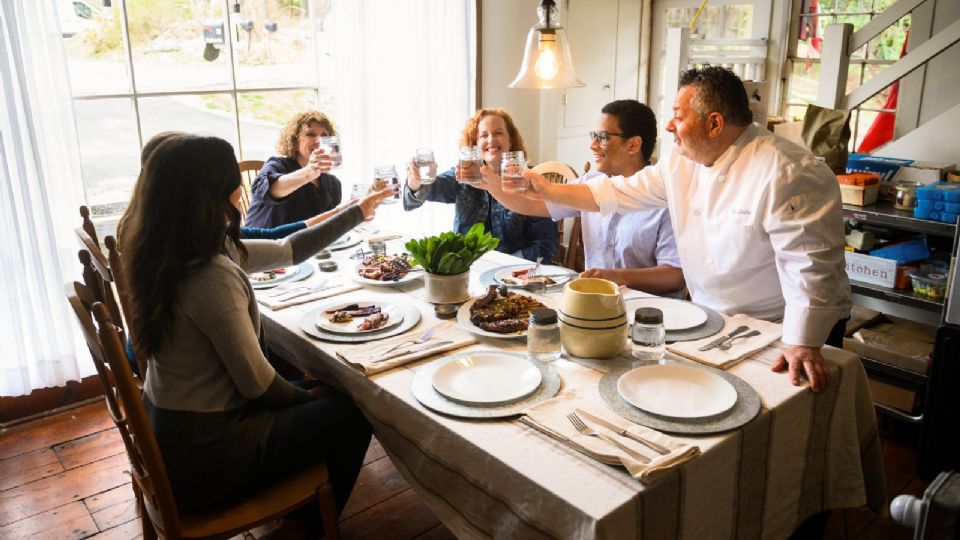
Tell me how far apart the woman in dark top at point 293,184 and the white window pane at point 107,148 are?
0.70 metres

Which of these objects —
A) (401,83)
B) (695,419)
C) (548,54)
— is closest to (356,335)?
(695,419)

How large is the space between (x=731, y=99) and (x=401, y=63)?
7.21 feet

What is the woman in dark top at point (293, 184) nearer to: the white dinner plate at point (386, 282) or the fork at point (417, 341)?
the white dinner plate at point (386, 282)

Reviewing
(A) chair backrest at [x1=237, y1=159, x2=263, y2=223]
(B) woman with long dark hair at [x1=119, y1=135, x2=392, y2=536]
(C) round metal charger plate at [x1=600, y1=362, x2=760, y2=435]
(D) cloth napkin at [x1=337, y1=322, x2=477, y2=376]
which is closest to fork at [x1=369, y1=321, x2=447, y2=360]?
(D) cloth napkin at [x1=337, y1=322, x2=477, y2=376]

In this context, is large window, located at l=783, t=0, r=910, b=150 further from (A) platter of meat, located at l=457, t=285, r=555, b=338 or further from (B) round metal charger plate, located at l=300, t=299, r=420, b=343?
(B) round metal charger plate, located at l=300, t=299, r=420, b=343

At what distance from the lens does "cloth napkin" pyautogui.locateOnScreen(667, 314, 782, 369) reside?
1.53 meters

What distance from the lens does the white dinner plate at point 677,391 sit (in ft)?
4.32

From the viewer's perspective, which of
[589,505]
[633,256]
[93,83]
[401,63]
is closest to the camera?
[589,505]

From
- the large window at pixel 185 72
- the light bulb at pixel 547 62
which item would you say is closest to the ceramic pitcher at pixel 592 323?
the light bulb at pixel 547 62

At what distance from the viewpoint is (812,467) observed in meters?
1.50

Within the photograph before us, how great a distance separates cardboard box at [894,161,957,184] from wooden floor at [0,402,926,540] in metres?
0.98

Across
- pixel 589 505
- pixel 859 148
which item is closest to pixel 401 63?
pixel 859 148

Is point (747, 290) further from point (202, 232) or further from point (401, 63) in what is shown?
point (401, 63)

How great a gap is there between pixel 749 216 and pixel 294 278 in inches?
54.1
